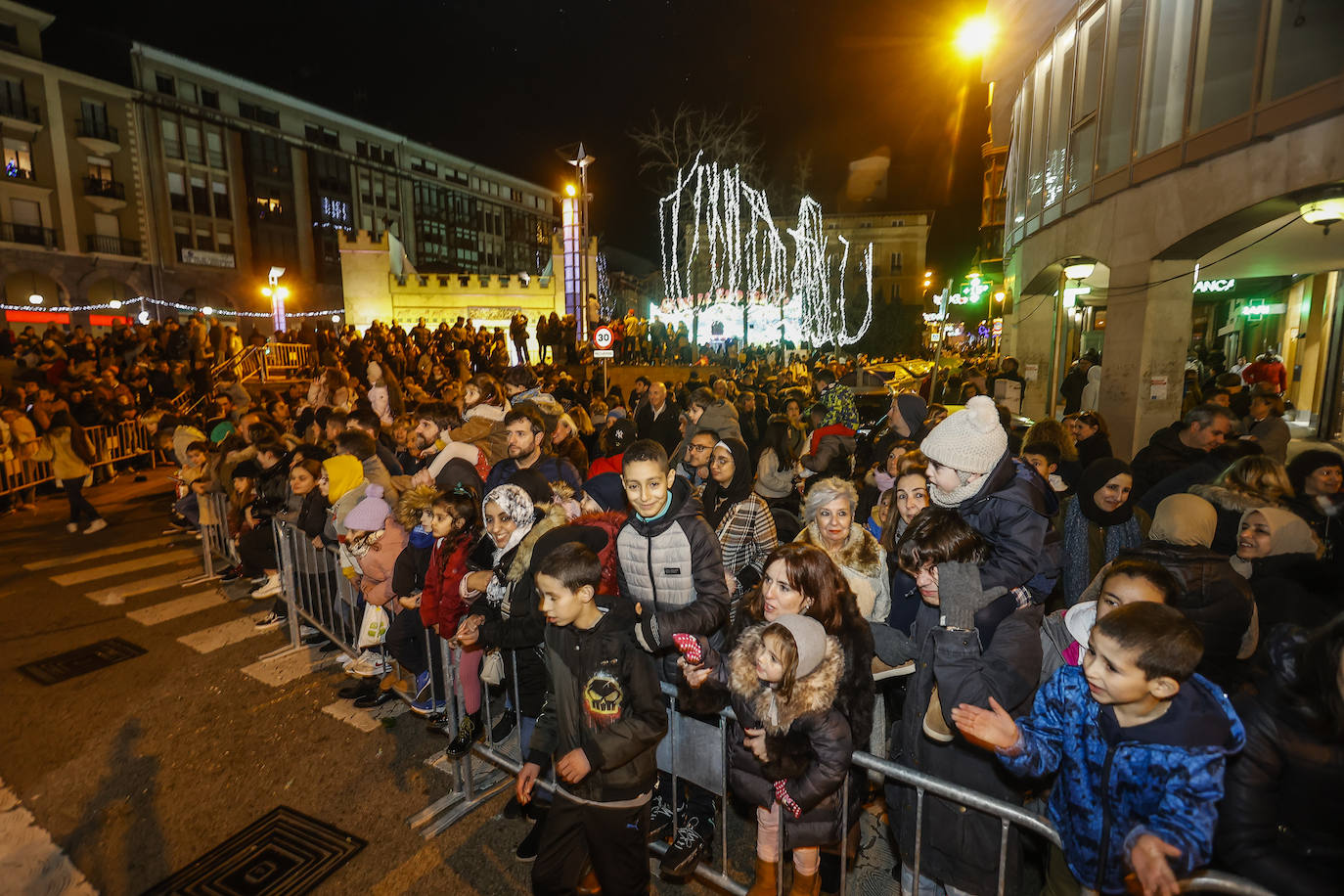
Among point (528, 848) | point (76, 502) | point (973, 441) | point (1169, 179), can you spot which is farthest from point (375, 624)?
point (1169, 179)

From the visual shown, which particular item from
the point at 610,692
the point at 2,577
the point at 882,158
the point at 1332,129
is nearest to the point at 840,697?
the point at 610,692

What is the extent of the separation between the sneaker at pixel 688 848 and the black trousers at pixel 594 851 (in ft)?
0.64

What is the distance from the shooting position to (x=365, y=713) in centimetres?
487

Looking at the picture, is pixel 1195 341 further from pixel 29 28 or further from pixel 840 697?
pixel 29 28

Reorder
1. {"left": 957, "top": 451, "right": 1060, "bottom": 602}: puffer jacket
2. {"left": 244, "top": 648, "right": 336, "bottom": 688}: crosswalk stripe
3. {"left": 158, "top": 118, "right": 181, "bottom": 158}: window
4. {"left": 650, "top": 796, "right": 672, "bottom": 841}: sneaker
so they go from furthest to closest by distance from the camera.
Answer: {"left": 158, "top": 118, "right": 181, "bottom": 158}: window < {"left": 244, "top": 648, "right": 336, "bottom": 688}: crosswalk stripe < {"left": 650, "top": 796, "right": 672, "bottom": 841}: sneaker < {"left": 957, "top": 451, "right": 1060, "bottom": 602}: puffer jacket

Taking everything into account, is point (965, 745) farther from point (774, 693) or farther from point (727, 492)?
point (727, 492)

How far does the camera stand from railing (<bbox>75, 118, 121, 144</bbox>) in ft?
108

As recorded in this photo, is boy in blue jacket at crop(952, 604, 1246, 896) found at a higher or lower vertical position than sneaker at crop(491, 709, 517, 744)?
higher

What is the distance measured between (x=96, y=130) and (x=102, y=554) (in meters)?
38.2

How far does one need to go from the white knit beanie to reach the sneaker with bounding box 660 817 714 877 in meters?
2.21

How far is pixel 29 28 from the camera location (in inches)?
1214

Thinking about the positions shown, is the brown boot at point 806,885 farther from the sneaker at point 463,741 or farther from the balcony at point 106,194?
the balcony at point 106,194

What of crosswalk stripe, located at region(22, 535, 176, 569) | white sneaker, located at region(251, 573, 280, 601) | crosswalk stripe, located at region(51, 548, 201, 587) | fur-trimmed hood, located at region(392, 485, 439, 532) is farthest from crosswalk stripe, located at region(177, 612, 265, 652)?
crosswalk stripe, located at region(22, 535, 176, 569)

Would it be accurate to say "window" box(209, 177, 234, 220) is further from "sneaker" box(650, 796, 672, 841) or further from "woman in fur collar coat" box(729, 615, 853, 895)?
"woman in fur collar coat" box(729, 615, 853, 895)
